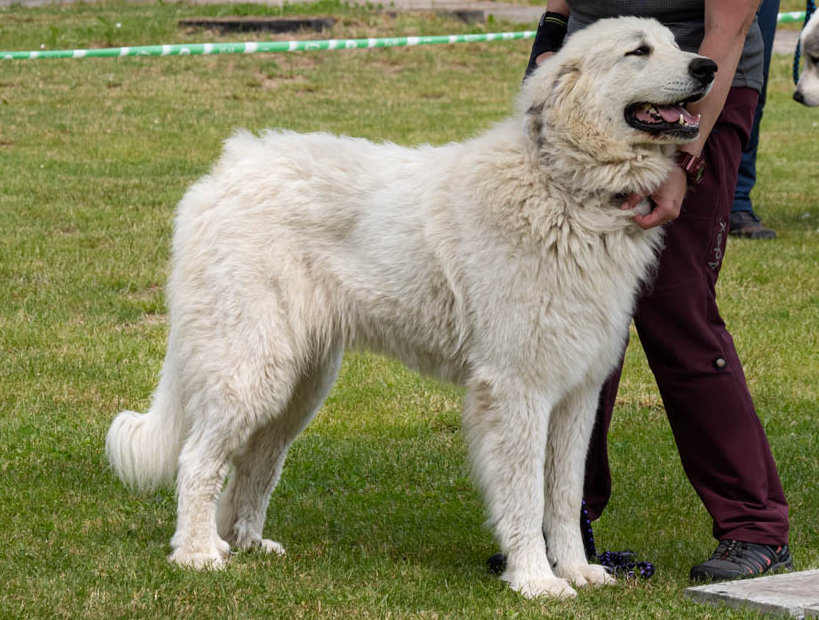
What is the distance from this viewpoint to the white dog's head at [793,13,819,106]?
9.17 metres

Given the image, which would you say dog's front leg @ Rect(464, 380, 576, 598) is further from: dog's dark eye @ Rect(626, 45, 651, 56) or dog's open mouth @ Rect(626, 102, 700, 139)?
dog's dark eye @ Rect(626, 45, 651, 56)

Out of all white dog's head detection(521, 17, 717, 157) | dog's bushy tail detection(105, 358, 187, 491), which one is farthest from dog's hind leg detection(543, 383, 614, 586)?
dog's bushy tail detection(105, 358, 187, 491)

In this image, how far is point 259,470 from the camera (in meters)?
4.69

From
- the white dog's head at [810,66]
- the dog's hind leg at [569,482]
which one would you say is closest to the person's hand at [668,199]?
the dog's hind leg at [569,482]

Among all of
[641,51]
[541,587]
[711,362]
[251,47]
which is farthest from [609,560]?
[251,47]

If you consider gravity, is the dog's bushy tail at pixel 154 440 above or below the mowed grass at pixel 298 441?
above

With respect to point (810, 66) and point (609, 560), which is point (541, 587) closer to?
point (609, 560)

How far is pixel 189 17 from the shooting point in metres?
18.4

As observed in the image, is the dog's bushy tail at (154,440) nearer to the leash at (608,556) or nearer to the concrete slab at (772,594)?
the leash at (608,556)

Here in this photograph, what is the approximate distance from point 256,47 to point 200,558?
37.2 ft

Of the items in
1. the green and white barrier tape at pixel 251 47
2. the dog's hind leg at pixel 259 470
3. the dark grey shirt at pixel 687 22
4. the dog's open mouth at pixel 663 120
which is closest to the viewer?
the dog's open mouth at pixel 663 120

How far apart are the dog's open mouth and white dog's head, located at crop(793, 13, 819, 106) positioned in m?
5.73

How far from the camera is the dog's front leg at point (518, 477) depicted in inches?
160

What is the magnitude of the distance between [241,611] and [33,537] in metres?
1.15
